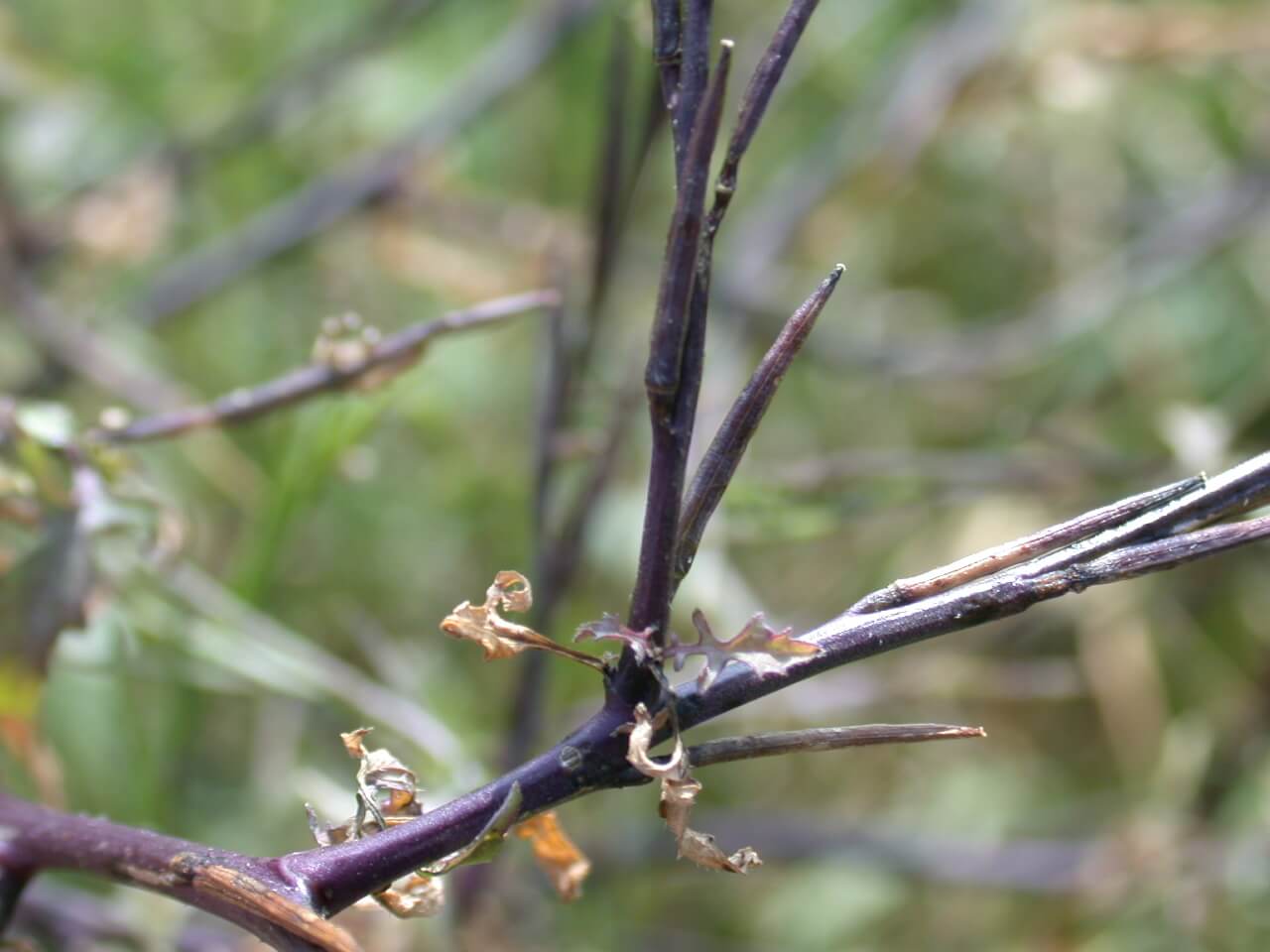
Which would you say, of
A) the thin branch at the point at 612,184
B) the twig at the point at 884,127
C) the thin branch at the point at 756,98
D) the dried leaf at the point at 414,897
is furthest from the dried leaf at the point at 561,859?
the twig at the point at 884,127

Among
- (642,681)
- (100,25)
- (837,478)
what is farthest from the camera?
(100,25)

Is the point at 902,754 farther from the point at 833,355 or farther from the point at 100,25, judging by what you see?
the point at 100,25

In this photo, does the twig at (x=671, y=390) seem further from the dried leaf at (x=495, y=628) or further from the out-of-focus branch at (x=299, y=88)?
the out-of-focus branch at (x=299, y=88)

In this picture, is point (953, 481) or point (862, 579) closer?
point (953, 481)

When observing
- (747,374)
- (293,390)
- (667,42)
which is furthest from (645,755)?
(747,374)

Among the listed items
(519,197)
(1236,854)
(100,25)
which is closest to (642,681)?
(1236,854)

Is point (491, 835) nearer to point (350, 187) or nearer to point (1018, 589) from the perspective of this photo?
point (1018, 589)

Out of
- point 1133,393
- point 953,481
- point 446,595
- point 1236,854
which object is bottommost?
point 1236,854
